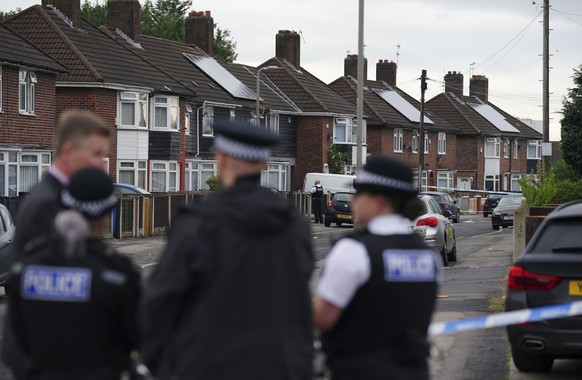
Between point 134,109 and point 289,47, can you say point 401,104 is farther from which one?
point 134,109

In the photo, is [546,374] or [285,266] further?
[546,374]

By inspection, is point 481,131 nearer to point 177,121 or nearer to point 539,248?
point 177,121

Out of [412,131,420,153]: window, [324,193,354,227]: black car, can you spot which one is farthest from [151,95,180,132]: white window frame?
[412,131,420,153]: window

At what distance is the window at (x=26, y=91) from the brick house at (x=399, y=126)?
3575cm

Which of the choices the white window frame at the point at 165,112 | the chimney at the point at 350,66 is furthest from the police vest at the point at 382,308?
the chimney at the point at 350,66

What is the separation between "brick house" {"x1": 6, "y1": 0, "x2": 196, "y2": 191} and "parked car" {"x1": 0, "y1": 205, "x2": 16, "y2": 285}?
25.5m

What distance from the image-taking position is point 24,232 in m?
5.58

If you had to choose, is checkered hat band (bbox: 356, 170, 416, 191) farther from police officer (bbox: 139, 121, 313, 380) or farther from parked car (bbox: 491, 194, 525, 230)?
parked car (bbox: 491, 194, 525, 230)

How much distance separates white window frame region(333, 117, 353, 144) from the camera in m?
65.9

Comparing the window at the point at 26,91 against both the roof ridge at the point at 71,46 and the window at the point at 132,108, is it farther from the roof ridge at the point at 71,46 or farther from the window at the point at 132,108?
the window at the point at 132,108

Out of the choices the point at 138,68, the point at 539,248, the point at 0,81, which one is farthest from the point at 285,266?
the point at 138,68

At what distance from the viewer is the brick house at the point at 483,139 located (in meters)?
87.8

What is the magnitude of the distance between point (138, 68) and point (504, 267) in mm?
27390

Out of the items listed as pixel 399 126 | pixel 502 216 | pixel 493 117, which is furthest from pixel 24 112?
pixel 493 117
